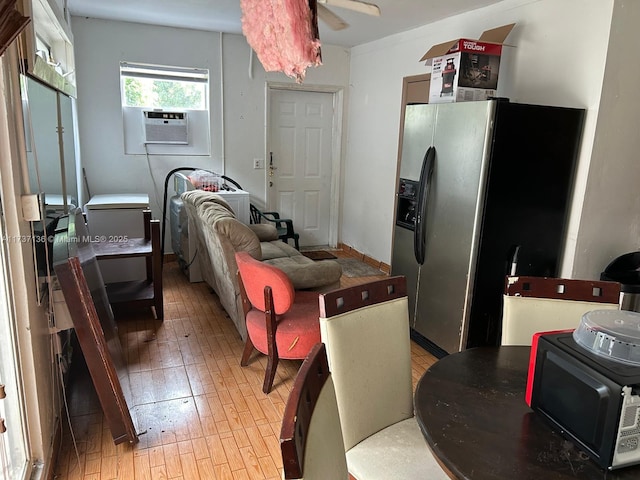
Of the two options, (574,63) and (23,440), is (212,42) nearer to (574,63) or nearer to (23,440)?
(574,63)

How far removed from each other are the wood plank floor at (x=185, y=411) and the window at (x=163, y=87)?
7.98 ft

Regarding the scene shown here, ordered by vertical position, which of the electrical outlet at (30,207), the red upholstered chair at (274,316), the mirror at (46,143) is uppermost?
the mirror at (46,143)

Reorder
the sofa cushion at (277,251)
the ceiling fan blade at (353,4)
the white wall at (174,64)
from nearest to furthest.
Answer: the ceiling fan blade at (353,4) < the sofa cushion at (277,251) < the white wall at (174,64)

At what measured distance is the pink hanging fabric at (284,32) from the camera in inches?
46.0

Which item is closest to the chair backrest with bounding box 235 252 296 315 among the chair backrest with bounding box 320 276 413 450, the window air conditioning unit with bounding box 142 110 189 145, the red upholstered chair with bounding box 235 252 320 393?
the red upholstered chair with bounding box 235 252 320 393

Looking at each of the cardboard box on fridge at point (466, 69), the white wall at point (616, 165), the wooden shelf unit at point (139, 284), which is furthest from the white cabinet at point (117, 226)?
the white wall at point (616, 165)

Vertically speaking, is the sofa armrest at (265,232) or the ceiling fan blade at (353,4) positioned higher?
the ceiling fan blade at (353,4)

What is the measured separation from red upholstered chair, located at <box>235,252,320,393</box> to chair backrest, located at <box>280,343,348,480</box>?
137 centimetres

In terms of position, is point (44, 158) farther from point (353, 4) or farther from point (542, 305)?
point (542, 305)

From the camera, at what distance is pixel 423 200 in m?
3.09

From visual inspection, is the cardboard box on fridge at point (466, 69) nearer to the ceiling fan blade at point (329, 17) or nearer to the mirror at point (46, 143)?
the ceiling fan blade at point (329, 17)

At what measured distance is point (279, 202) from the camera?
18.4 feet

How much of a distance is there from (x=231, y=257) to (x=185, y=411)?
946 mm

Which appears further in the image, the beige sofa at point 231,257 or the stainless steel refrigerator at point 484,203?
the beige sofa at point 231,257
